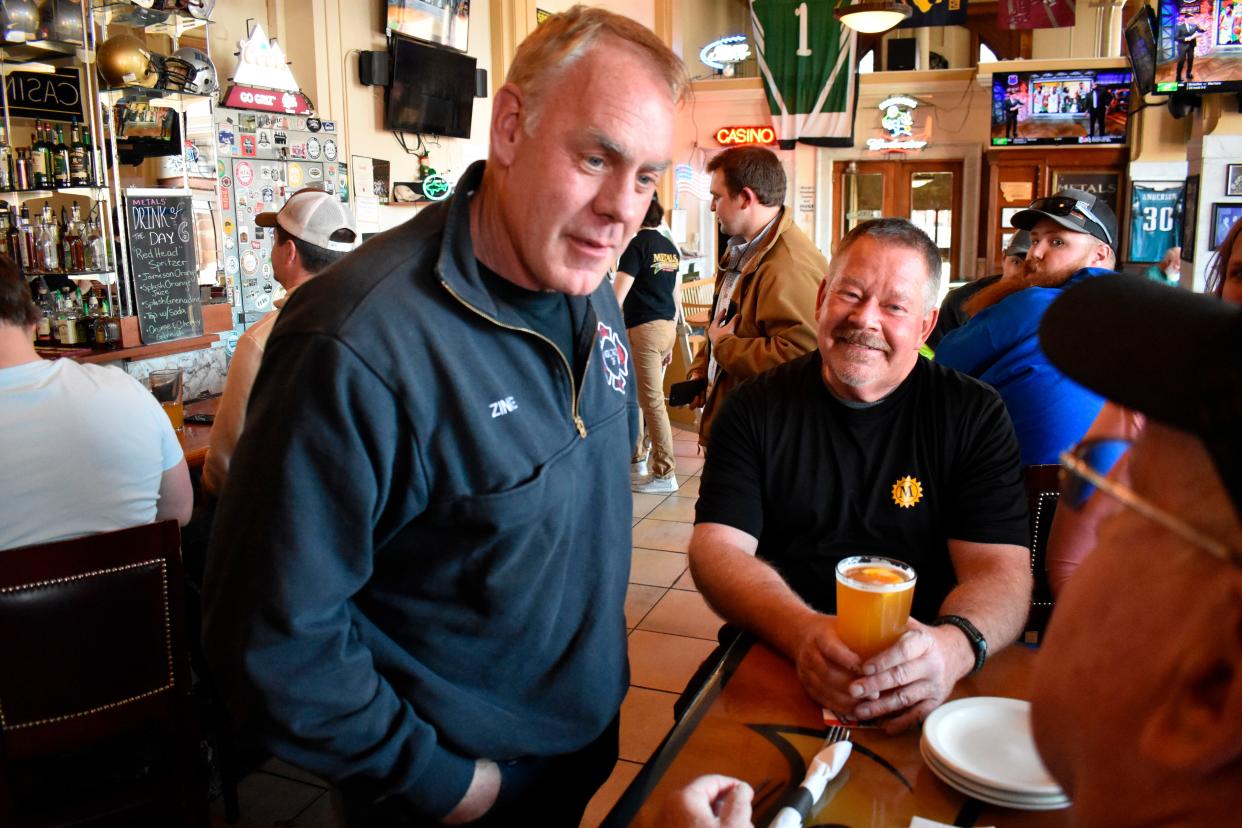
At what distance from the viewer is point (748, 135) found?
42.8 ft

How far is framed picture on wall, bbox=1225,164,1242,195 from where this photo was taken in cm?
815

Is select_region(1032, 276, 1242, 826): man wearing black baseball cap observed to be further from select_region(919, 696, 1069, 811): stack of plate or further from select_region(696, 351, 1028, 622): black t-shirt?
select_region(696, 351, 1028, 622): black t-shirt

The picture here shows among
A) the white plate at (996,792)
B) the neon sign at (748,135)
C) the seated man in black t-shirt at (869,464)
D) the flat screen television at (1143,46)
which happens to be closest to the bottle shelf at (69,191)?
the seated man in black t-shirt at (869,464)

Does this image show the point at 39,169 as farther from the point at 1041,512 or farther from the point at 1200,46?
the point at 1200,46

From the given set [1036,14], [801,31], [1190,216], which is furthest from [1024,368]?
[801,31]

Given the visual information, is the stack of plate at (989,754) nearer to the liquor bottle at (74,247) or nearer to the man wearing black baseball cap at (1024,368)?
the man wearing black baseball cap at (1024,368)

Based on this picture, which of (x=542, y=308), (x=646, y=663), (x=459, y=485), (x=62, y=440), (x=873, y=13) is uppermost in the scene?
(x=873, y=13)

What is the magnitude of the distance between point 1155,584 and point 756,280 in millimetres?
2768

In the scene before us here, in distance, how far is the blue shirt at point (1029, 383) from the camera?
2.54 m

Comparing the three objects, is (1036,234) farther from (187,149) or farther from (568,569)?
(187,149)

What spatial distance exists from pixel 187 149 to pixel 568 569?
4.74m

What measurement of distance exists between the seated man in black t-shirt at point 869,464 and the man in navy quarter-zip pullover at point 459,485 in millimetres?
481

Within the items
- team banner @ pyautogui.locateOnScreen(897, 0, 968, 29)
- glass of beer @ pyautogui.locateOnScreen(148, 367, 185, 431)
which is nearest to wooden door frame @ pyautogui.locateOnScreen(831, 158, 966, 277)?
team banner @ pyautogui.locateOnScreen(897, 0, 968, 29)

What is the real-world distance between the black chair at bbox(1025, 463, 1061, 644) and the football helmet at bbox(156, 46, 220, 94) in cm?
453
